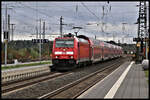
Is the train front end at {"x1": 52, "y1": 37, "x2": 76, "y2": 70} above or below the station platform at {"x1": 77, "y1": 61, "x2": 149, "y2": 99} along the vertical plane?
above

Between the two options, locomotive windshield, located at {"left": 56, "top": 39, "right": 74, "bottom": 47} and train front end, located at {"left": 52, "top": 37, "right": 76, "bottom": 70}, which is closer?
train front end, located at {"left": 52, "top": 37, "right": 76, "bottom": 70}

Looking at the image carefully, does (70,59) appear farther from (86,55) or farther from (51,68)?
(86,55)

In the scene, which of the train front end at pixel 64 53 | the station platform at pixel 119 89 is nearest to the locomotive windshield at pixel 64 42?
the train front end at pixel 64 53

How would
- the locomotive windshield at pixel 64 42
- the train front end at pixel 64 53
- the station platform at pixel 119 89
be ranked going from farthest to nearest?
1. the locomotive windshield at pixel 64 42
2. the train front end at pixel 64 53
3. the station platform at pixel 119 89

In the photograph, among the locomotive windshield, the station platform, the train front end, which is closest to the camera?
the station platform

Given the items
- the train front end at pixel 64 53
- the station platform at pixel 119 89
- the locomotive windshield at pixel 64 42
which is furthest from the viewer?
the locomotive windshield at pixel 64 42

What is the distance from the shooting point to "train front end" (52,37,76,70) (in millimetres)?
25250

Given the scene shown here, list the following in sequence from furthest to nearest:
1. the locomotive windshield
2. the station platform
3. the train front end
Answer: the locomotive windshield → the train front end → the station platform

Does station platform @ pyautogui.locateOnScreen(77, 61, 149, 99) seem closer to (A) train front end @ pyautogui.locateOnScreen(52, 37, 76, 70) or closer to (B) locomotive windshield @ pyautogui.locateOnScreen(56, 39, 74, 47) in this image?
(A) train front end @ pyautogui.locateOnScreen(52, 37, 76, 70)

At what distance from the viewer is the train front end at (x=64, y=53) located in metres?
25.2

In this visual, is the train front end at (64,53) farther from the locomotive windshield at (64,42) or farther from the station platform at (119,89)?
the station platform at (119,89)

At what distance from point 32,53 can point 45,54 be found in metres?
8.22

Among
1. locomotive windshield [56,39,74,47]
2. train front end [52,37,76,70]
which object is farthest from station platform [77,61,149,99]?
locomotive windshield [56,39,74,47]

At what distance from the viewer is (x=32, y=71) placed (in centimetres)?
2375
